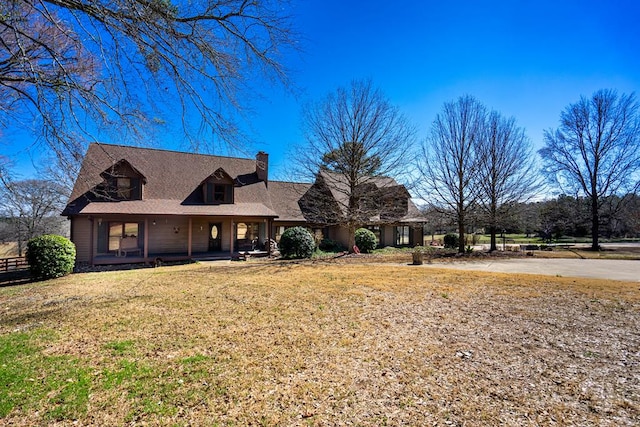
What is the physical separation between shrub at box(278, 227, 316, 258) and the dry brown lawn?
28.1 ft

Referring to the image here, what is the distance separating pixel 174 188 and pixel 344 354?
58.9ft

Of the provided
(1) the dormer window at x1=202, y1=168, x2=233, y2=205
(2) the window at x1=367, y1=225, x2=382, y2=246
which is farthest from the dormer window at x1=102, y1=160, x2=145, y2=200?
(2) the window at x1=367, y1=225, x2=382, y2=246

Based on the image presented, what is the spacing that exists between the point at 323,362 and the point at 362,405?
3.46ft

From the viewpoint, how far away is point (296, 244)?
56.6 feet

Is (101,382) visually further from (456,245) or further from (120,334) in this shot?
(456,245)

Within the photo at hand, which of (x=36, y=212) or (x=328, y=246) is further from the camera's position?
(x=36, y=212)

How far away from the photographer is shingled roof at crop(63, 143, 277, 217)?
1627 centimetres

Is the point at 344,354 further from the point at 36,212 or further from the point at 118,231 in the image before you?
the point at 36,212

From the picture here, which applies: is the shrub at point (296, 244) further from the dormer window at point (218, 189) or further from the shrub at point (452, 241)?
the shrub at point (452, 241)

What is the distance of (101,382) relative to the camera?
368cm

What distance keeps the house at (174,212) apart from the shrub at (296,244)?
232 cm

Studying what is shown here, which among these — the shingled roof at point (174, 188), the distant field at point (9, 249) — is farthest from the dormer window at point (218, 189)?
the distant field at point (9, 249)

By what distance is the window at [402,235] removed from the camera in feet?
87.1

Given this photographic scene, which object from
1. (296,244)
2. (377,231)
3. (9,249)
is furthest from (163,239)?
(9,249)
